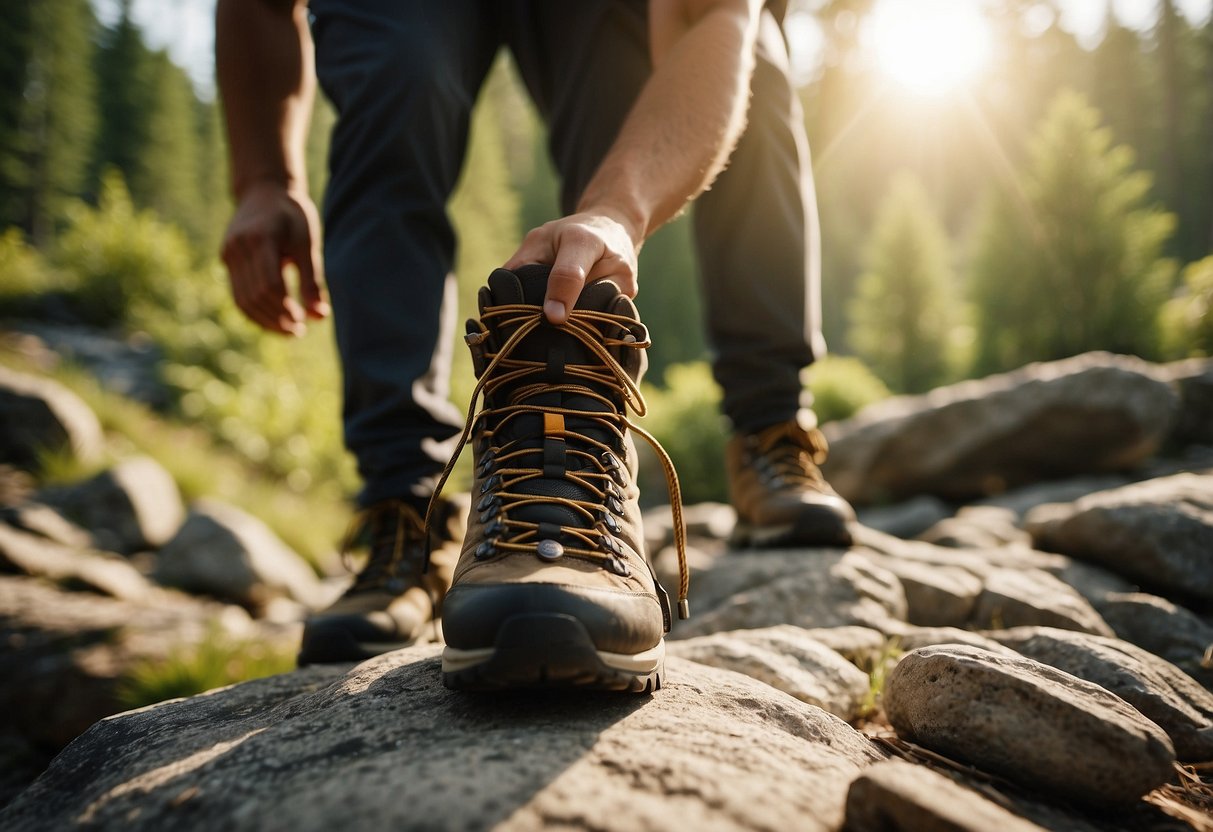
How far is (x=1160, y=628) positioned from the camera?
176 centimetres

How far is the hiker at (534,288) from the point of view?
1.02 metres

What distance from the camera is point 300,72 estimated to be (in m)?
2.05

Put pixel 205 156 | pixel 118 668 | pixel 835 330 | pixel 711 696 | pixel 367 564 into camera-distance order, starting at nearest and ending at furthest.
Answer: pixel 711 696
pixel 367 564
pixel 118 668
pixel 205 156
pixel 835 330

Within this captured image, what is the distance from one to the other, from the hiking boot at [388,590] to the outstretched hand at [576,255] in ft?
2.08

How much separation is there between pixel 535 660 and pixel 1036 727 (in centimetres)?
67

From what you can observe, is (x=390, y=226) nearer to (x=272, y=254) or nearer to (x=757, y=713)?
(x=272, y=254)

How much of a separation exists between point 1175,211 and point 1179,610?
31.7 meters

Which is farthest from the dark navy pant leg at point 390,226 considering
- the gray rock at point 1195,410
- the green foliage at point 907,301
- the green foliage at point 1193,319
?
the green foliage at point 907,301

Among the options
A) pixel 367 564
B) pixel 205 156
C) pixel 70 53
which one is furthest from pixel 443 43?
pixel 205 156

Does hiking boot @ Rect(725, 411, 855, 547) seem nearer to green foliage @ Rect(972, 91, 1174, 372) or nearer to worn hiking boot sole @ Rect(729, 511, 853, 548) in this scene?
worn hiking boot sole @ Rect(729, 511, 853, 548)

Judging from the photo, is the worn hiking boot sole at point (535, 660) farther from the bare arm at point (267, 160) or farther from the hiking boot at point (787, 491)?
the bare arm at point (267, 160)

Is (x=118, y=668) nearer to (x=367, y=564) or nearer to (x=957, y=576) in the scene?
(x=367, y=564)

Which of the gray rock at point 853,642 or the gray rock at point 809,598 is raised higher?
the gray rock at point 809,598

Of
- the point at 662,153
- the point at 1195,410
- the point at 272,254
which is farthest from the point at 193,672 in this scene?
the point at 1195,410
